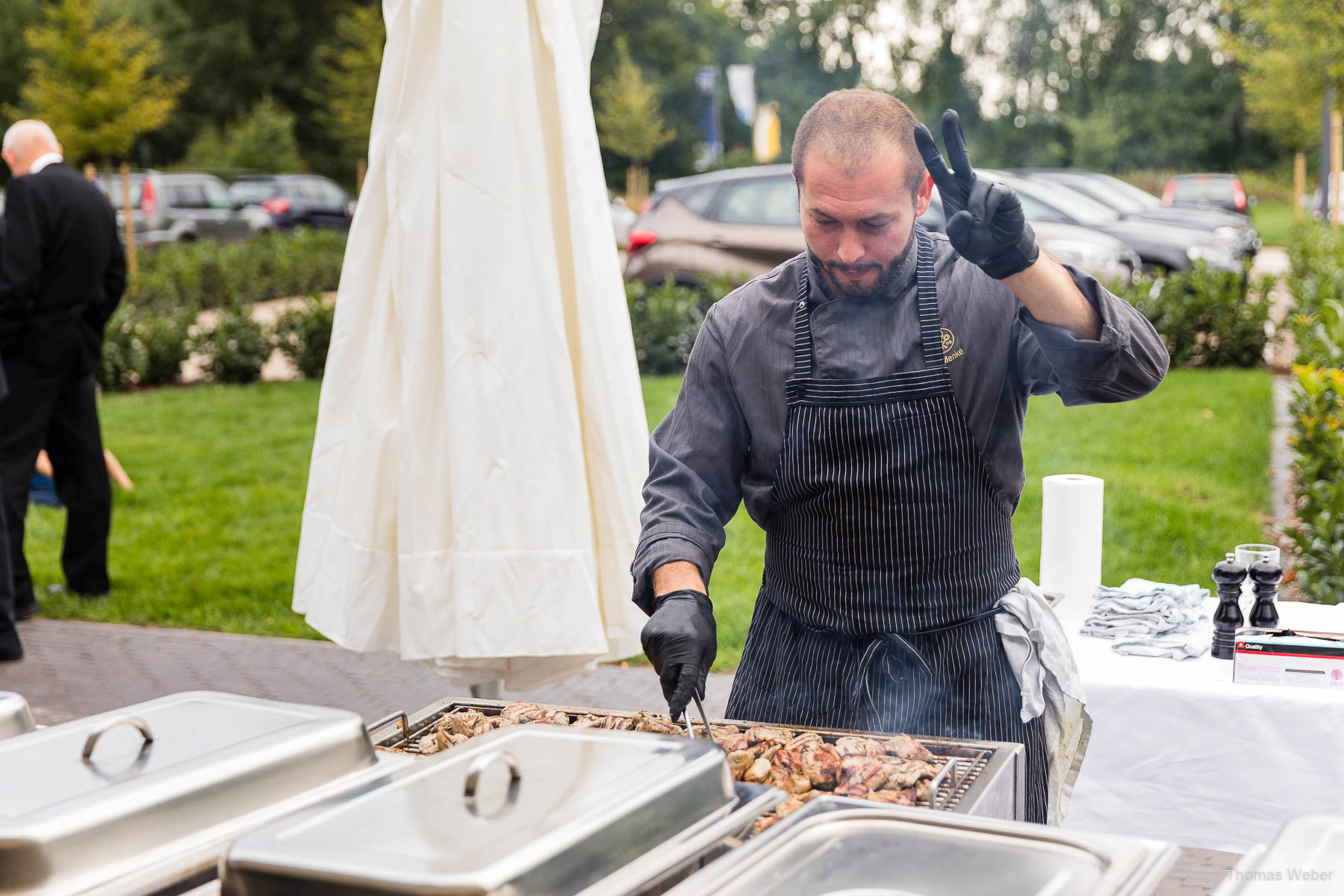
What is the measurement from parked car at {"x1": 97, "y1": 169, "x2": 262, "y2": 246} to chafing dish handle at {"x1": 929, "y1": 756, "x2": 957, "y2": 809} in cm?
2304

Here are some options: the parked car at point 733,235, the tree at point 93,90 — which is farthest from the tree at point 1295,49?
the tree at point 93,90

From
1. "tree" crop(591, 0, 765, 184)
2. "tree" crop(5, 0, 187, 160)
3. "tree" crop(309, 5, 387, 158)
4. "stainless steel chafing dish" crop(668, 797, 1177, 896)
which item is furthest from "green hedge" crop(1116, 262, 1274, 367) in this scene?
"tree" crop(591, 0, 765, 184)

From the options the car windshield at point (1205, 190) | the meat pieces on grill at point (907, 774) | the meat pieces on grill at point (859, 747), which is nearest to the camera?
the meat pieces on grill at point (907, 774)

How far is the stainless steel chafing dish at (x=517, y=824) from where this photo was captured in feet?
3.75

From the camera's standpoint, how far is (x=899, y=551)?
2.14 m

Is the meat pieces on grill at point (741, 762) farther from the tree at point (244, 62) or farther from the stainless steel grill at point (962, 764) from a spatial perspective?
the tree at point (244, 62)

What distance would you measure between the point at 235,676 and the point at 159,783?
3920mm

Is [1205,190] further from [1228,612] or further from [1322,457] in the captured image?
[1228,612]

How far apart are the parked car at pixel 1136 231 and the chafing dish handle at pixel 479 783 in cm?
1096

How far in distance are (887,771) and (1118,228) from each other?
38.5ft

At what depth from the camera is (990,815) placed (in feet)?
5.40

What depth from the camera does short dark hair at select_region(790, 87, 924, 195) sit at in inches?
78.1

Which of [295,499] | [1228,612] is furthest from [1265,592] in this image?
[295,499]

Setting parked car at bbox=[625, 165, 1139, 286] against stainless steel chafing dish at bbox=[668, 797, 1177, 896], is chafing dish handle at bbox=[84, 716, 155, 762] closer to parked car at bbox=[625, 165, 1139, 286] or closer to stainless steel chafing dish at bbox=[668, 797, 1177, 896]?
stainless steel chafing dish at bbox=[668, 797, 1177, 896]
